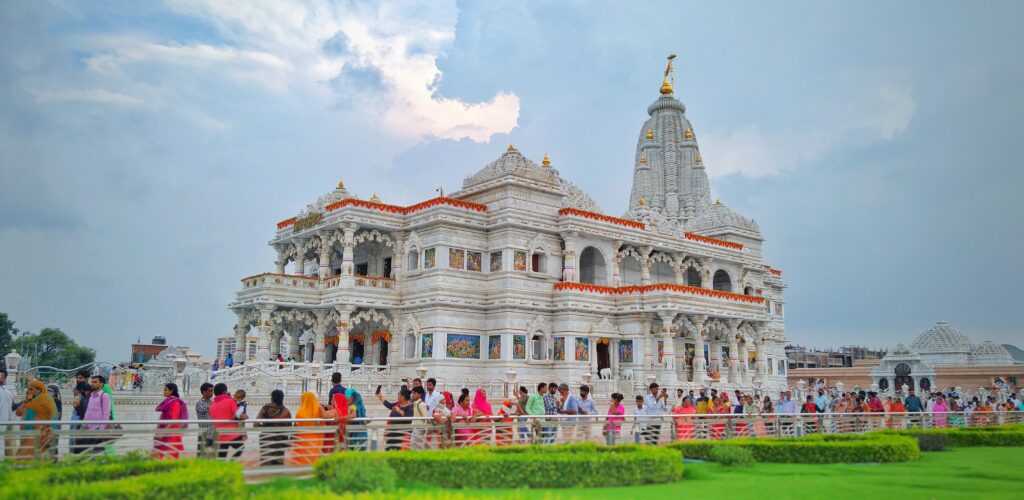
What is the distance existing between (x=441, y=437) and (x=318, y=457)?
7.41 ft

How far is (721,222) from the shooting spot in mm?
46781

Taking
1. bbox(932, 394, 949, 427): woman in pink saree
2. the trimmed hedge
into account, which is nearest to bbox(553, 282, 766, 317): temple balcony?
bbox(932, 394, 949, 427): woman in pink saree

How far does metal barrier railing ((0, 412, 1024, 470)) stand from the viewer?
9984 mm

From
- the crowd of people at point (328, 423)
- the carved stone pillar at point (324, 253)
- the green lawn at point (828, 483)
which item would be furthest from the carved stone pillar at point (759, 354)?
the green lawn at point (828, 483)

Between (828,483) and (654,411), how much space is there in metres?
6.64

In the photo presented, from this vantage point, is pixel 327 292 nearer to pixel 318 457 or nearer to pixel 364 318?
pixel 364 318

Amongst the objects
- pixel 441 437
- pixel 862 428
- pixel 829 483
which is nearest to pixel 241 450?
pixel 441 437

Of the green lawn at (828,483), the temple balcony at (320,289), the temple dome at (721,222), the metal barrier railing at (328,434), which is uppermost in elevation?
the temple dome at (721,222)

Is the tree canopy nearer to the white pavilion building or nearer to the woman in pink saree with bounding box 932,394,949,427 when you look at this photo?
the white pavilion building

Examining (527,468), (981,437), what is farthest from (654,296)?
(527,468)

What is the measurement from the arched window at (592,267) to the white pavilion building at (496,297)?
76 mm

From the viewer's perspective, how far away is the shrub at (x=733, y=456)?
1256 centimetres

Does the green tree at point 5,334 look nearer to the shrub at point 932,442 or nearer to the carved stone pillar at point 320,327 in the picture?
the carved stone pillar at point 320,327

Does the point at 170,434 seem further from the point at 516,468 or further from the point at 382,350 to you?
the point at 382,350
